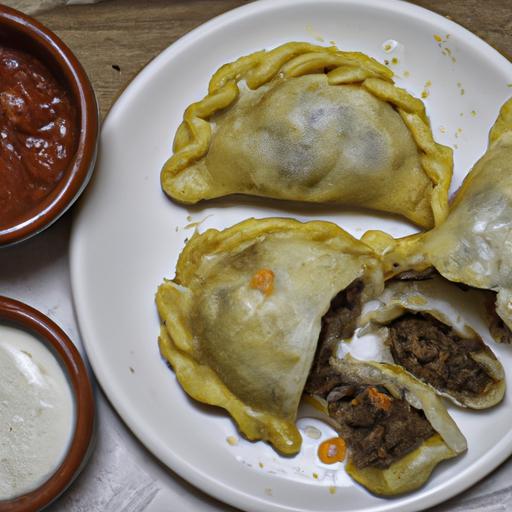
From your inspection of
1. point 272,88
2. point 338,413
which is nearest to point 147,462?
point 338,413

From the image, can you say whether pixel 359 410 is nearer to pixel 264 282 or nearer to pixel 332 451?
pixel 332 451

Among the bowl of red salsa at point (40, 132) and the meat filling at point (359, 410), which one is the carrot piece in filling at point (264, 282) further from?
the bowl of red salsa at point (40, 132)

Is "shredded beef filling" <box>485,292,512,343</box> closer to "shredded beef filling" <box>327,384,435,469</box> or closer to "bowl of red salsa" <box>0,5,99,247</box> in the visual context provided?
"shredded beef filling" <box>327,384,435,469</box>

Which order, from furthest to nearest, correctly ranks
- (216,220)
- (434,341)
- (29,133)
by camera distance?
(216,220), (434,341), (29,133)

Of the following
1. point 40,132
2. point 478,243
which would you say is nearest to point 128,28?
point 40,132

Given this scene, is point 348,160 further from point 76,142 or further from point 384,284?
point 76,142

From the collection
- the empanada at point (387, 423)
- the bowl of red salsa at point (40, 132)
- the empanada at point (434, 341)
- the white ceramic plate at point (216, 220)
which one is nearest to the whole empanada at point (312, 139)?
the white ceramic plate at point (216, 220)

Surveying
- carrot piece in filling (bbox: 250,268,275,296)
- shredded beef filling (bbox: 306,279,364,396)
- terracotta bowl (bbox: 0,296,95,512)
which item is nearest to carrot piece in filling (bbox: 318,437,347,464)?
shredded beef filling (bbox: 306,279,364,396)
